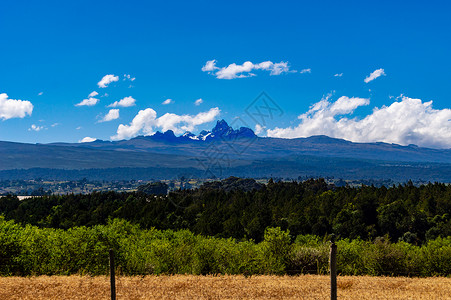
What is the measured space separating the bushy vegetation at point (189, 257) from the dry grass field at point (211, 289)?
418 inches

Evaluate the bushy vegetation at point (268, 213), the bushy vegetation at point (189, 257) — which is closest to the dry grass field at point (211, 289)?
the bushy vegetation at point (189, 257)

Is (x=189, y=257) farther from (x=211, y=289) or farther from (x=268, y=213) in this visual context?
(x=268, y=213)

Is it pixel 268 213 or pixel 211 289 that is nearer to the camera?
pixel 211 289

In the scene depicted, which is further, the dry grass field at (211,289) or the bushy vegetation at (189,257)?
the bushy vegetation at (189,257)

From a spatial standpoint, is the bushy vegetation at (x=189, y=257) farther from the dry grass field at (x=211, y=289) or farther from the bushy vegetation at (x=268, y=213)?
the bushy vegetation at (x=268, y=213)

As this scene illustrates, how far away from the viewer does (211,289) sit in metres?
32.7

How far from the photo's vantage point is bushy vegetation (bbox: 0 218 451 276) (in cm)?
4722

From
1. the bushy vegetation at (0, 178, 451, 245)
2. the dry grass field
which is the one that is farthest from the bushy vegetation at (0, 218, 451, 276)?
the bushy vegetation at (0, 178, 451, 245)

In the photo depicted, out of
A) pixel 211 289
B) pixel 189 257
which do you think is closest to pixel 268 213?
pixel 189 257

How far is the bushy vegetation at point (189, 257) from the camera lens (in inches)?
1859

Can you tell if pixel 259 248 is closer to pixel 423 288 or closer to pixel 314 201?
pixel 423 288

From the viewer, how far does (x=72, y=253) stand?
4772 centimetres

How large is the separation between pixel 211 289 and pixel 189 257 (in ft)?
60.6

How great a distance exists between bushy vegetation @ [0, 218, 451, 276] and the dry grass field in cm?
1063
